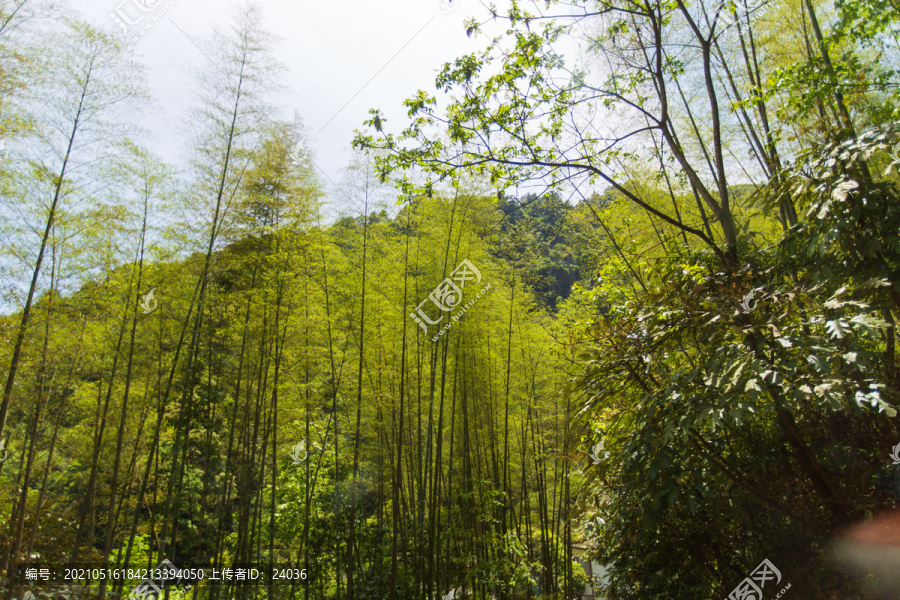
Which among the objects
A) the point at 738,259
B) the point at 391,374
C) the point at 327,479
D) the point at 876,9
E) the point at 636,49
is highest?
the point at 636,49

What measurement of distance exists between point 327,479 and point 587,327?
6.83 metres

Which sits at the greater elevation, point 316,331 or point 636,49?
point 636,49

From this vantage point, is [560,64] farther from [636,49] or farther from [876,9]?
[876,9]

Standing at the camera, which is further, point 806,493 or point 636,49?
point 636,49

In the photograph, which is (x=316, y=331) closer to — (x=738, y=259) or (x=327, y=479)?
(x=327, y=479)

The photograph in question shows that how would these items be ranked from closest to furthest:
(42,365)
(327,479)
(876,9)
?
1. (876,9)
2. (42,365)
3. (327,479)

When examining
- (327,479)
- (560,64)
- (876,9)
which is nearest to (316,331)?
(327,479)

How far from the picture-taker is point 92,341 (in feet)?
17.8

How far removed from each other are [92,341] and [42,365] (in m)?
0.47

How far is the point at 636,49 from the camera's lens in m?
3.79

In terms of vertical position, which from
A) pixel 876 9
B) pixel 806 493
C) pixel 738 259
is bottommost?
pixel 806 493

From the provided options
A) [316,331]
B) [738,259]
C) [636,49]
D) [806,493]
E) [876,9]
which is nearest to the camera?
[876,9]

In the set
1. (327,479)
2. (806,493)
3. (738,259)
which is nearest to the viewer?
(806,493)

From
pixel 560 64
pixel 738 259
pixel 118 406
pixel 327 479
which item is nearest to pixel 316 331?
pixel 118 406
